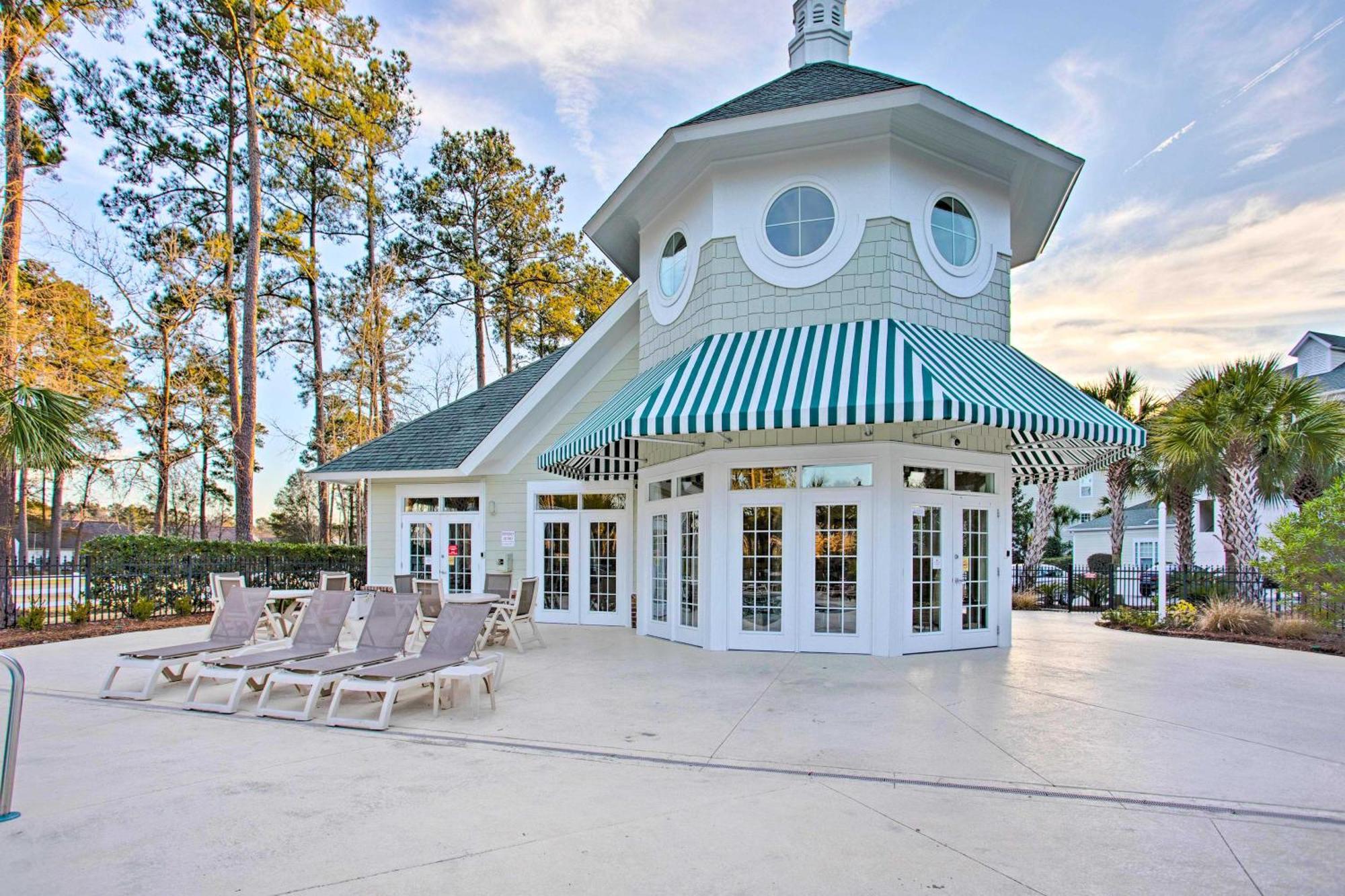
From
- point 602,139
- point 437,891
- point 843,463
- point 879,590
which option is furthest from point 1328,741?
point 602,139

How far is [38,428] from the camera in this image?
470 inches

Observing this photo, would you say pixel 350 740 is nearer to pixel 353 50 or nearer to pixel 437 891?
pixel 437 891

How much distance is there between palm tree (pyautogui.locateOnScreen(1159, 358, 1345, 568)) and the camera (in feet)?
48.7

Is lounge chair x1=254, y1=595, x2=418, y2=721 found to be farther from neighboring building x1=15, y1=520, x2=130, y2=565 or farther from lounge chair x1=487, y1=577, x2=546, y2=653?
neighboring building x1=15, y1=520, x2=130, y2=565

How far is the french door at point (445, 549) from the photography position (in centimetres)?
1630

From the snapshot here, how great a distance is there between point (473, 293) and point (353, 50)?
9.26 metres

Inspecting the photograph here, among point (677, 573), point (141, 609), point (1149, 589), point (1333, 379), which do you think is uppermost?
point (1333, 379)

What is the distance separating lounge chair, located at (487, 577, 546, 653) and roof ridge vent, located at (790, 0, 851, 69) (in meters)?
10.7

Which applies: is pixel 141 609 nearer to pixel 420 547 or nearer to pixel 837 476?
pixel 420 547

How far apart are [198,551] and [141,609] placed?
7.17 feet

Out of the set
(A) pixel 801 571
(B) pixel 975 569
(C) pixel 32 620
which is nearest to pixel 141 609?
(C) pixel 32 620

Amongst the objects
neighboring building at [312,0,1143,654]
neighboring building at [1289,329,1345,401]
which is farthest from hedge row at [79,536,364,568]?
neighboring building at [1289,329,1345,401]

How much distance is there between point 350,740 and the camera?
6.43 metres

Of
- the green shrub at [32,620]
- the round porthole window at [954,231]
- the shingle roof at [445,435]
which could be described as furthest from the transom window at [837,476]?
the green shrub at [32,620]
